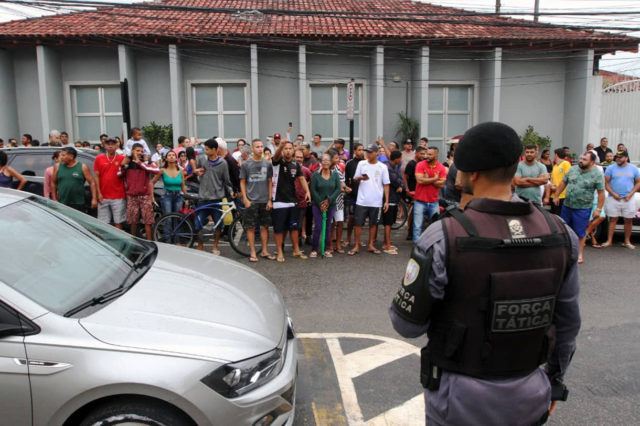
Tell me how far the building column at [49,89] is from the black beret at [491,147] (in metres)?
16.3

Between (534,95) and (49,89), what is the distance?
1625cm

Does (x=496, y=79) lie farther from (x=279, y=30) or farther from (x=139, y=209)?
(x=139, y=209)

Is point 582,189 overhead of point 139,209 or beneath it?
overhead

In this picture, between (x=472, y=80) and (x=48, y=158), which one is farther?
(x=472, y=80)

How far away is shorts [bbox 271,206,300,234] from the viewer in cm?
792

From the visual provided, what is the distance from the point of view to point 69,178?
7.77 metres

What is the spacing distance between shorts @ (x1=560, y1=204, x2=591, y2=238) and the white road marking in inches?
188

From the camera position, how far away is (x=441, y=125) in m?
17.5

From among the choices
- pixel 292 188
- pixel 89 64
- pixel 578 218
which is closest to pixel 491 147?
pixel 292 188

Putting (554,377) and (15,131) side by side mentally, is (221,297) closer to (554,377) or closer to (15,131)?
(554,377)

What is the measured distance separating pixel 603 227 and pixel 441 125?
8832mm

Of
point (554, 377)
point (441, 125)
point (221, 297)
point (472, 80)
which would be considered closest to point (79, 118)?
point (441, 125)

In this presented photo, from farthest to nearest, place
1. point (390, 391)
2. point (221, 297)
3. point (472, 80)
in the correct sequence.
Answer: point (472, 80), point (390, 391), point (221, 297)

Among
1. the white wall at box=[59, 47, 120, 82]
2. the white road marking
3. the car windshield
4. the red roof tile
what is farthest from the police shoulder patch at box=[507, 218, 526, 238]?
the white wall at box=[59, 47, 120, 82]
